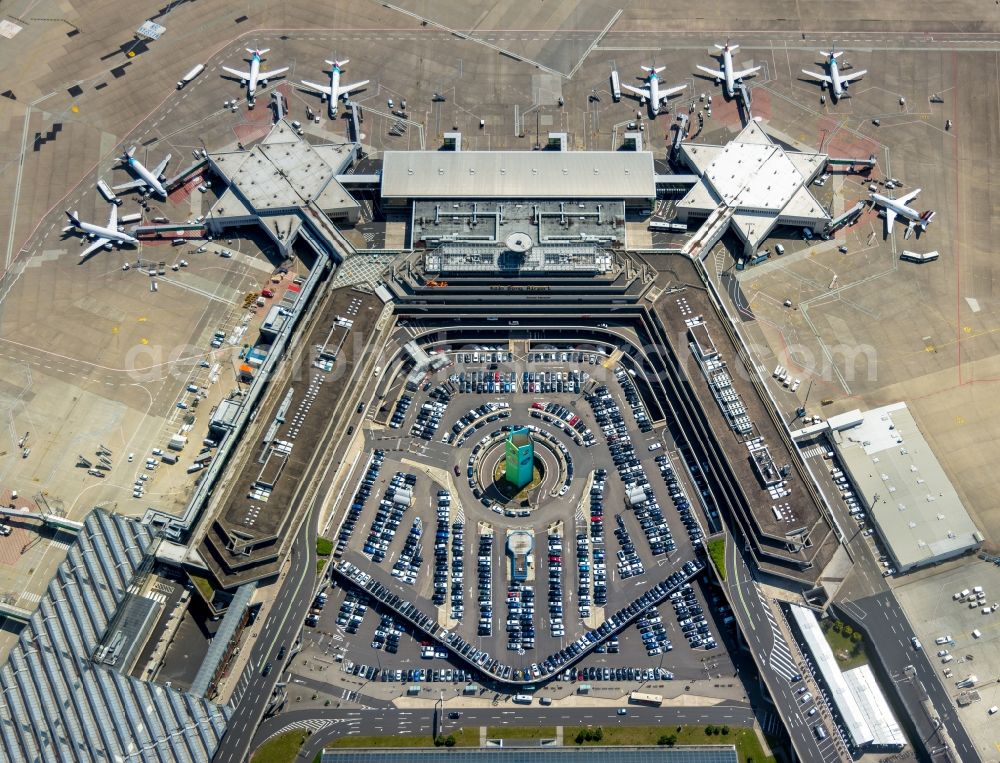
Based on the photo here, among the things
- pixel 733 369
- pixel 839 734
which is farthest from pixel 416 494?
pixel 839 734

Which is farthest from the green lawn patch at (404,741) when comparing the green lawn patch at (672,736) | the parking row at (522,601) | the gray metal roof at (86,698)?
the gray metal roof at (86,698)

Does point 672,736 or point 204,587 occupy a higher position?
point 204,587

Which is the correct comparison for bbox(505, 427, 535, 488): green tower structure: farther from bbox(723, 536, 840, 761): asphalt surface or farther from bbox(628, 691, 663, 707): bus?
bbox(628, 691, 663, 707): bus

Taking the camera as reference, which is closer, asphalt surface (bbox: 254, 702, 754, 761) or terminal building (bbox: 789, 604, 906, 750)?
terminal building (bbox: 789, 604, 906, 750)

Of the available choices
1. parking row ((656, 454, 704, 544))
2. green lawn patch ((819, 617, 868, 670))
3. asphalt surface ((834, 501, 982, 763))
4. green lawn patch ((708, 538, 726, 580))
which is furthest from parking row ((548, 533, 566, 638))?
asphalt surface ((834, 501, 982, 763))

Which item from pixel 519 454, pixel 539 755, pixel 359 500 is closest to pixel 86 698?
pixel 359 500

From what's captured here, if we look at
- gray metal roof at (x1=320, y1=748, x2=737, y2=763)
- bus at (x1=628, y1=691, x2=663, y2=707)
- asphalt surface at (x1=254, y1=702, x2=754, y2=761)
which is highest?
bus at (x1=628, y1=691, x2=663, y2=707)

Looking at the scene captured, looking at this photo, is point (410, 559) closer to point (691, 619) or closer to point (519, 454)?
point (519, 454)
